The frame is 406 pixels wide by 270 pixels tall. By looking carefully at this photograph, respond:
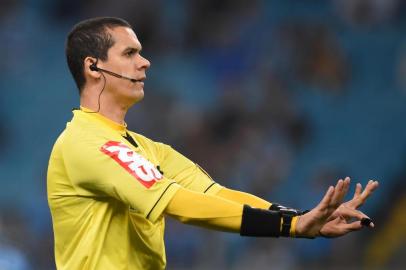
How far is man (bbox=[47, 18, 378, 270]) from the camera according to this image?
4.04 meters

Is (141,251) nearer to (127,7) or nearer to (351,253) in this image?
(351,253)

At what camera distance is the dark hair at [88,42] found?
185 inches

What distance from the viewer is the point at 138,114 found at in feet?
41.4

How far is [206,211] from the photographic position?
4.04 meters

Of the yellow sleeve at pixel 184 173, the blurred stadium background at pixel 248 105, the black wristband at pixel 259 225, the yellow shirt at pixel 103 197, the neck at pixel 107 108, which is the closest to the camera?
the black wristband at pixel 259 225

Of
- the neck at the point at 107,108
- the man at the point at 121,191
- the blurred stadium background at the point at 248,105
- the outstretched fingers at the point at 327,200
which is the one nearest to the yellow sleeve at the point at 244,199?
the man at the point at 121,191

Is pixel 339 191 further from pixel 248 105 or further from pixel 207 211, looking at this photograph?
pixel 248 105

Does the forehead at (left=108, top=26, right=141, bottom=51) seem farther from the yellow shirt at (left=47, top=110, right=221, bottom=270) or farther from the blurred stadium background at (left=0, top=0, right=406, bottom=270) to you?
the blurred stadium background at (left=0, top=0, right=406, bottom=270)

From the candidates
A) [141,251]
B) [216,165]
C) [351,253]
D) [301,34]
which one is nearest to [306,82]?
[301,34]

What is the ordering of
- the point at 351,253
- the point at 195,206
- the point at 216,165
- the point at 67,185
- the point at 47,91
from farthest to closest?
the point at 47,91 < the point at 216,165 < the point at 351,253 < the point at 67,185 < the point at 195,206

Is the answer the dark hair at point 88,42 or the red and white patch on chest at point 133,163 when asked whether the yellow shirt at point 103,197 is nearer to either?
the red and white patch on chest at point 133,163

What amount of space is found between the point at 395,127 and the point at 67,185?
352 inches

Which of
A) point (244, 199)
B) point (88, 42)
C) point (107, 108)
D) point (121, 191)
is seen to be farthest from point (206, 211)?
point (88, 42)

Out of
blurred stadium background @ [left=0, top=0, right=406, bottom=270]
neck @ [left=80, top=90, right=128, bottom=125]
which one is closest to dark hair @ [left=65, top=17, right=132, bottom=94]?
neck @ [left=80, top=90, right=128, bottom=125]
